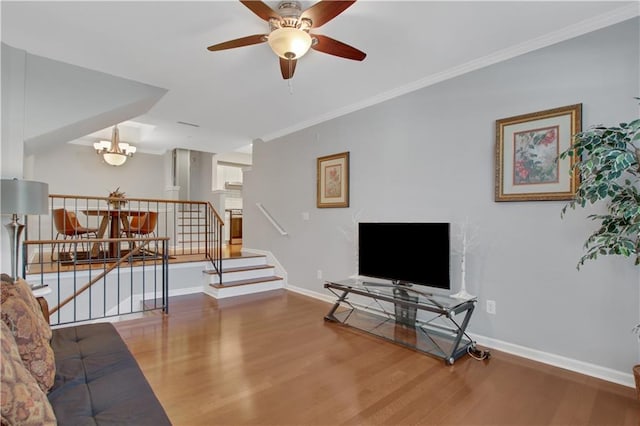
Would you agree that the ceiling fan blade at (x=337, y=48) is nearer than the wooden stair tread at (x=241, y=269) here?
Yes

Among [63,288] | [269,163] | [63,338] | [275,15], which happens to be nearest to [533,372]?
[275,15]

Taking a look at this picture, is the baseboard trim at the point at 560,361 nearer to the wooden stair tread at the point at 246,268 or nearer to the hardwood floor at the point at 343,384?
the hardwood floor at the point at 343,384

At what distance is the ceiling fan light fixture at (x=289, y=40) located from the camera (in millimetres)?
2128

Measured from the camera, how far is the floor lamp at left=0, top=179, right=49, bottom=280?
8.26ft

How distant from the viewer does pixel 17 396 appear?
3.25ft

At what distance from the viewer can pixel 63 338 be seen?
2.06 meters

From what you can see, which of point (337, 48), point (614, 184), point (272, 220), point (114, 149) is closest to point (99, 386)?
point (337, 48)

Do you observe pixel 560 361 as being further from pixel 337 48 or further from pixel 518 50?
pixel 337 48

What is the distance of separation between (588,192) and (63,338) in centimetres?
346

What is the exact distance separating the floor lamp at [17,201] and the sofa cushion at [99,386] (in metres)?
1.17

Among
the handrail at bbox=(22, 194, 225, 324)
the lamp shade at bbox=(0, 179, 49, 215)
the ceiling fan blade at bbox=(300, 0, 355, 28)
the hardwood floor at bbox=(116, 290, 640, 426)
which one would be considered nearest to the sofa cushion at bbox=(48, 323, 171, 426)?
the hardwood floor at bbox=(116, 290, 640, 426)

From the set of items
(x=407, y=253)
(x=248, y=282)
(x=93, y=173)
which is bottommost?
(x=248, y=282)

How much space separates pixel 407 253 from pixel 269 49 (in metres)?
2.31

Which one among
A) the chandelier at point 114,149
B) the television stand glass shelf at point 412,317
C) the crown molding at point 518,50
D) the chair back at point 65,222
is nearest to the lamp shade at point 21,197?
the chair back at point 65,222
